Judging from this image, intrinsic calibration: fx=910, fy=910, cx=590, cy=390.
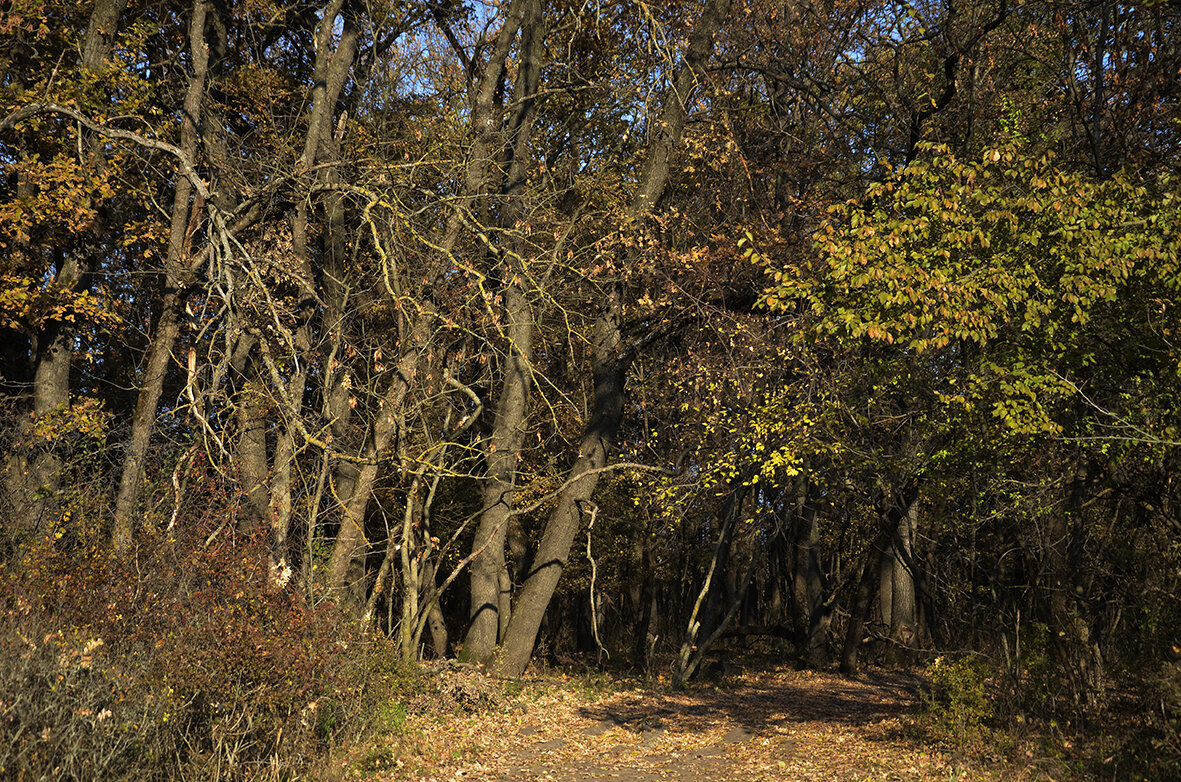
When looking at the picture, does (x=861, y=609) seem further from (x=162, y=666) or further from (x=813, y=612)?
(x=162, y=666)

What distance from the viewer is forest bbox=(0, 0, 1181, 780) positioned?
7598mm

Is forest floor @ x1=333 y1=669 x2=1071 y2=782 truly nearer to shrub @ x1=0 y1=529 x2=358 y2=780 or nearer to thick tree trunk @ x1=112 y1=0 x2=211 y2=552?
shrub @ x1=0 y1=529 x2=358 y2=780

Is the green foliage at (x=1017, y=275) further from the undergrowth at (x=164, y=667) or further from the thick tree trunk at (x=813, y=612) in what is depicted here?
the thick tree trunk at (x=813, y=612)

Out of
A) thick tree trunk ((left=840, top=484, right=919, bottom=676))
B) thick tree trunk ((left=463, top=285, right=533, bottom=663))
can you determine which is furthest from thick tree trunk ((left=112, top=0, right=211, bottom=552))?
thick tree trunk ((left=840, top=484, right=919, bottom=676))

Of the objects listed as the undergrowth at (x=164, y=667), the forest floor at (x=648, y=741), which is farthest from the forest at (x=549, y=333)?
the forest floor at (x=648, y=741)

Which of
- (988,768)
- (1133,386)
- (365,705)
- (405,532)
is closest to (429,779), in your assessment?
(365,705)

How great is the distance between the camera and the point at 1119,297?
7.94 metres

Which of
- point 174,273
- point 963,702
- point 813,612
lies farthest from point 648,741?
point 813,612

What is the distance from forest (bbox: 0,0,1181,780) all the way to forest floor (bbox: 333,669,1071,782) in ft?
2.29

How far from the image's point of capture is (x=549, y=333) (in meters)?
18.2

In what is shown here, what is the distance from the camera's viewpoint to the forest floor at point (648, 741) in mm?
8859

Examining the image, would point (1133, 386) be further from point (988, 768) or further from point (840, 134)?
point (840, 134)

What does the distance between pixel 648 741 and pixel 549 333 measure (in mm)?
9061

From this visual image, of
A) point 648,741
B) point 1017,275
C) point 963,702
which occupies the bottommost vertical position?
point 648,741
